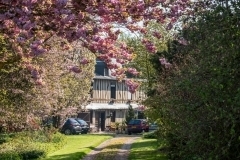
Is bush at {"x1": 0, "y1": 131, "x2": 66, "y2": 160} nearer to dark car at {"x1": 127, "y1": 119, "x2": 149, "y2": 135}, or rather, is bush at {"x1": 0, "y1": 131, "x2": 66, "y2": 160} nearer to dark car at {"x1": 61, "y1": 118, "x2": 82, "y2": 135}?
dark car at {"x1": 61, "y1": 118, "x2": 82, "y2": 135}

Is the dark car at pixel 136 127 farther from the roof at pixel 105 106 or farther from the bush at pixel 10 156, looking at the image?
the bush at pixel 10 156

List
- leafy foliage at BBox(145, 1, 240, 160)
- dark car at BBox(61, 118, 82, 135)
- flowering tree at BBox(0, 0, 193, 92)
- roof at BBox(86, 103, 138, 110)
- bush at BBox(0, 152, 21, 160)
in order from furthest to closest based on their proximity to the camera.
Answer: roof at BBox(86, 103, 138, 110) < dark car at BBox(61, 118, 82, 135) < bush at BBox(0, 152, 21, 160) < flowering tree at BBox(0, 0, 193, 92) < leafy foliage at BBox(145, 1, 240, 160)

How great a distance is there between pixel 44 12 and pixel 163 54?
1181 centimetres

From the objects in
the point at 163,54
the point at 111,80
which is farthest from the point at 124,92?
the point at 163,54

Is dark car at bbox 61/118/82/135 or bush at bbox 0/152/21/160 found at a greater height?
dark car at bbox 61/118/82/135

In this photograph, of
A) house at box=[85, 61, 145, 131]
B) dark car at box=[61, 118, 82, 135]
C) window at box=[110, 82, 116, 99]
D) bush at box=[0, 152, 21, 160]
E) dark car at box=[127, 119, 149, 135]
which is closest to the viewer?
bush at box=[0, 152, 21, 160]

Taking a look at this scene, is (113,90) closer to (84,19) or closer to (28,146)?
(28,146)

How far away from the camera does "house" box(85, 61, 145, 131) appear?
184ft

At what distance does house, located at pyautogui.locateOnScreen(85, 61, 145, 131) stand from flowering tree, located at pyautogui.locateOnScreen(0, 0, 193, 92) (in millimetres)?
42863

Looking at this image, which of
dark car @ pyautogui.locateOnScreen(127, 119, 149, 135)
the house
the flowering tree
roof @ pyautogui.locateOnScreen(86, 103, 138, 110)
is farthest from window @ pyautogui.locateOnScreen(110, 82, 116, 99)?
the flowering tree

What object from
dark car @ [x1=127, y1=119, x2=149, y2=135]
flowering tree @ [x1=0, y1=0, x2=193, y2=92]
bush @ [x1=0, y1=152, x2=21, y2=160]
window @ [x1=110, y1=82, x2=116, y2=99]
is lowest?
bush @ [x1=0, y1=152, x2=21, y2=160]

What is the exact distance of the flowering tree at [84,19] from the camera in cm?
862

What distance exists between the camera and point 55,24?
962 centimetres

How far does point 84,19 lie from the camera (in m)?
9.85
